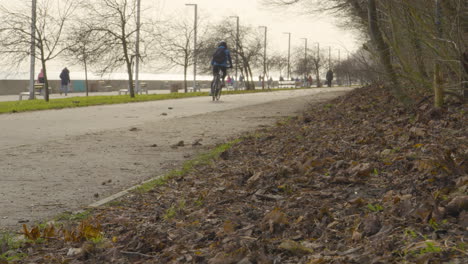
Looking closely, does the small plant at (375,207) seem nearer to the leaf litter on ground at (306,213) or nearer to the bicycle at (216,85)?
the leaf litter on ground at (306,213)

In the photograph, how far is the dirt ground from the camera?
5.63m

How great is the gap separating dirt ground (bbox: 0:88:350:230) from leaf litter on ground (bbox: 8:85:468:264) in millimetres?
621

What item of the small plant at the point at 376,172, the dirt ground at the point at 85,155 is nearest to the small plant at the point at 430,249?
the small plant at the point at 376,172

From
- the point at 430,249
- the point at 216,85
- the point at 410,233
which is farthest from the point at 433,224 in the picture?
the point at 216,85

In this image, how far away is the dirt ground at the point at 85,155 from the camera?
563cm

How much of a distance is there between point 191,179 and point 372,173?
6.59 feet

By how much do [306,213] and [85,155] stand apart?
16.8 feet

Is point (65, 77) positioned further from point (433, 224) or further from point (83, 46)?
point (433, 224)

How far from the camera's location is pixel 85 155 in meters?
8.55

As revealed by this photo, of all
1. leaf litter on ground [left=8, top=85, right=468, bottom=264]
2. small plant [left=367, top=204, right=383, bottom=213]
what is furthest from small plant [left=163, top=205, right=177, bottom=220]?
small plant [left=367, top=204, right=383, bottom=213]

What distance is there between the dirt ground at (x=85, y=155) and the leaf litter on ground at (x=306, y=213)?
2.04 ft

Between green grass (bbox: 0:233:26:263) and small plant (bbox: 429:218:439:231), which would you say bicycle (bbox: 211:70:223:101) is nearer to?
green grass (bbox: 0:233:26:263)

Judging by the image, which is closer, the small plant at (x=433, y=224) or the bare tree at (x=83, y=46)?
the small plant at (x=433, y=224)

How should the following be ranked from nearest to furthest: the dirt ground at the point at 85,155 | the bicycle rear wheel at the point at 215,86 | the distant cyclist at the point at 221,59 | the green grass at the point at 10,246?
the green grass at the point at 10,246 → the dirt ground at the point at 85,155 → the distant cyclist at the point at 221,59 → the bicycle rear wheel at the point at 215,86
